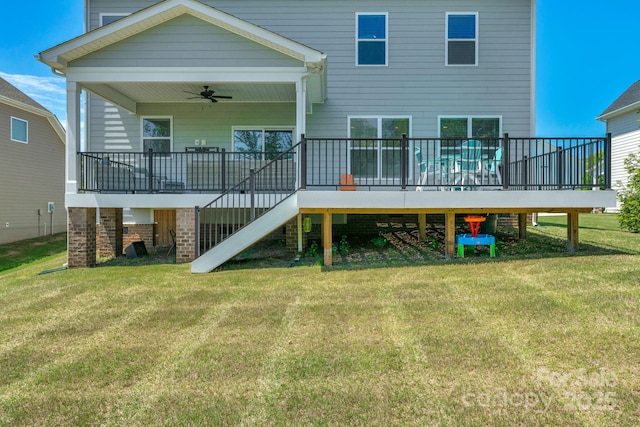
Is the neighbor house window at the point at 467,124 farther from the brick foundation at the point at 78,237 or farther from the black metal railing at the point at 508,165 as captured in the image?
the brick foundation at the point at 78,237

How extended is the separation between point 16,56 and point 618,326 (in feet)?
87.4

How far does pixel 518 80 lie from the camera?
1116 cm

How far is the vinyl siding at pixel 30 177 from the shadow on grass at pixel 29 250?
2.23 ft

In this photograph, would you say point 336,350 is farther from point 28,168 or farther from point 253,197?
point 28,168

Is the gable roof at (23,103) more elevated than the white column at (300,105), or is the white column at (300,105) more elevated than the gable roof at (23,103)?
the gable roof at (23,103)

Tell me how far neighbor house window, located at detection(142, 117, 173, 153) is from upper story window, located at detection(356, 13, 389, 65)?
5.29 m

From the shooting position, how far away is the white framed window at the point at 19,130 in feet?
53.4

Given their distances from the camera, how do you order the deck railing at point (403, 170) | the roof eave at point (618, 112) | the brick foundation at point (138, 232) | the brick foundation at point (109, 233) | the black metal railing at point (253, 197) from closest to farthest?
the deck railing at point (403, 170) < the black metal railing at point (253, 197) < the brick foundation at point (109, 233) < the brick foundation at point (138, 232) < the roof eave at point (618, 112)

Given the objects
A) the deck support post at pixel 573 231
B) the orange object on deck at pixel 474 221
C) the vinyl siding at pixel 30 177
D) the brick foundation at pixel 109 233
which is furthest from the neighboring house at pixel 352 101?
the vinyl siding at pixel 30 177

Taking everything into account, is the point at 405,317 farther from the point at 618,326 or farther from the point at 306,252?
the point at 306,252

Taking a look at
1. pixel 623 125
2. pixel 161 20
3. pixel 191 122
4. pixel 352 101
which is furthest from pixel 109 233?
pixel 623 125

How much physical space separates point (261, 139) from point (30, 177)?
1167 cm

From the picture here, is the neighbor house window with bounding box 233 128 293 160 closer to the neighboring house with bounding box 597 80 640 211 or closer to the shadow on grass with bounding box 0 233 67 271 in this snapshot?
the shadow on grass with bounding box 0 233 67 271

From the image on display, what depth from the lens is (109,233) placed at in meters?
9.80
